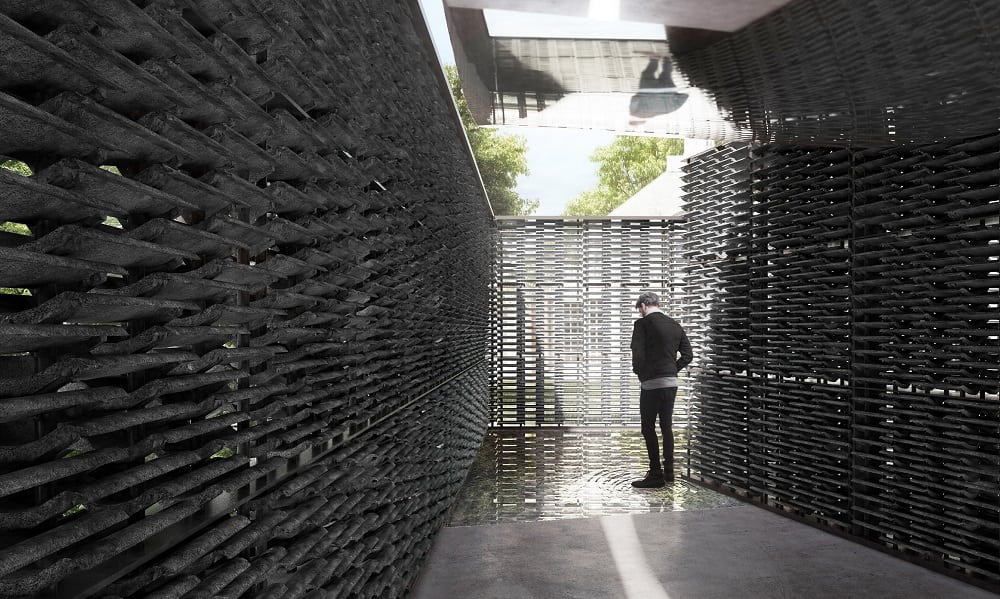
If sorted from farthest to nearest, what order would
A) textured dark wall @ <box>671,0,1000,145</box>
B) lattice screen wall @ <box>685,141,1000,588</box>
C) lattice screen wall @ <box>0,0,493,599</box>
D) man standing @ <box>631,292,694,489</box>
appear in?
→ 1. man standing @ <box>631,292,694,489</box>
2. lattice screen wall @ <box>685,141,1000,588</box>
3. textured dark wall @ <box>671,0,1000,145</box>
4. lattice screen wall @ <box>0,0,493,599</box>

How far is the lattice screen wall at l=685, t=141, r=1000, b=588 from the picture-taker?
4.80 m

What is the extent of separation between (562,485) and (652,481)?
0.90 m

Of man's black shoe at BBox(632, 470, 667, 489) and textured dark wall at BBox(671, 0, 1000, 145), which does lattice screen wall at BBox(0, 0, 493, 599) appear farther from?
man's black shoe at BBox(632, 470, 667, 489)

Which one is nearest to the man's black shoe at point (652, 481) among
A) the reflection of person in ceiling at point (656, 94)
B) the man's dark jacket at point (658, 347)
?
the man's dark jacket at point (658, 347)

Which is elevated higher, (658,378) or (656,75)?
(656,75)

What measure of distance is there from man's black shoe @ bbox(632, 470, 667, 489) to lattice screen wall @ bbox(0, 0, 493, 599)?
4.94 meters

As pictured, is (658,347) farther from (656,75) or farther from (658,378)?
(656,75)

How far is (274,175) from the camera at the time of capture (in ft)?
6.34

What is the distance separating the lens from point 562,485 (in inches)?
309

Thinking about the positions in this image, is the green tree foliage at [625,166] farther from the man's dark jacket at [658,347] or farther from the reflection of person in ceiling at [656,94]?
the reflection of person in ceiling at [656,94]

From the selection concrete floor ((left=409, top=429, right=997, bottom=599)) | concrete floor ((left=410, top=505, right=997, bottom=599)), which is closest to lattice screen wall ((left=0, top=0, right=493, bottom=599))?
concrete floor ((left=410, top=505, right=997, bottom=599))

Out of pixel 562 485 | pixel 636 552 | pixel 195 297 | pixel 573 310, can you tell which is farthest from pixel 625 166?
pixel 195 297

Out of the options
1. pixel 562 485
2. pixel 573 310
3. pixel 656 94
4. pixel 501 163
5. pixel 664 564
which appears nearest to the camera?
pixel 664 564

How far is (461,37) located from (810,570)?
13.4 ft
